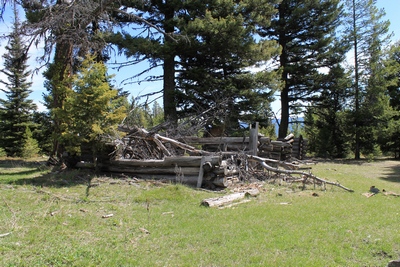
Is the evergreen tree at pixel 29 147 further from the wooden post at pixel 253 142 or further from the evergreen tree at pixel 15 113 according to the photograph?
the wooden post at pixel 253 142

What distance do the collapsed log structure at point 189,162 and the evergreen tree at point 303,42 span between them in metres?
12.9

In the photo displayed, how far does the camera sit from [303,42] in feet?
86.2

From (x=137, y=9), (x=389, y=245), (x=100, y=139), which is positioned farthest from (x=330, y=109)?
(x=389, y=245)

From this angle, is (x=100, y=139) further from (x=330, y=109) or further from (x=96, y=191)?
(x=330, y=109)

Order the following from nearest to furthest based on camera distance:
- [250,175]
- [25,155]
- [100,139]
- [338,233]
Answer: [338,233] → [100,139] → [250,175] → [25,155]

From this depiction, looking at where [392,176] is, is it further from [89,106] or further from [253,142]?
[89,106]

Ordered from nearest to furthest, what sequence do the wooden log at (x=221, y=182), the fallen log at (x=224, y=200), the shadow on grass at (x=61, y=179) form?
the fallen log at (x=224, y=200)
the shadow on grass at (x=61, y=179)
the wooden log at (x=221, y=182)

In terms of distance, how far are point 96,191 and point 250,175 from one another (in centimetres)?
525

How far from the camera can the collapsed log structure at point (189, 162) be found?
31.8ft

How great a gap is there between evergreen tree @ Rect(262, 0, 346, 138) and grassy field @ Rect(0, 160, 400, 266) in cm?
1801

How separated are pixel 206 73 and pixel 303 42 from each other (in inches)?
487

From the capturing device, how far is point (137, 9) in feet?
57.5

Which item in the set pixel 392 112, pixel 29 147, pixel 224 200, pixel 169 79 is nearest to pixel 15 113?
pixel 29 147

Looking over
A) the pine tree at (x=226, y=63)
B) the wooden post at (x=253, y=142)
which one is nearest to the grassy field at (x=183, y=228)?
the wooden post at (x=253, y=142)
